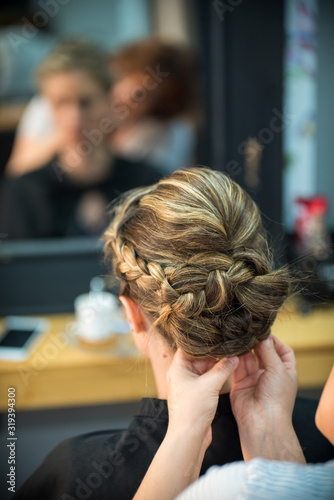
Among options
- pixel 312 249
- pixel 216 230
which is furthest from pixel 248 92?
pixel 216 230

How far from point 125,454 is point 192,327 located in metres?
0.28

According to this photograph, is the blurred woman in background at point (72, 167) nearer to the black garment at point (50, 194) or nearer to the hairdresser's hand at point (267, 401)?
the black garment at point (50, 194)

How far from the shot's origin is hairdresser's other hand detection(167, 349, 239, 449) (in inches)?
25.5

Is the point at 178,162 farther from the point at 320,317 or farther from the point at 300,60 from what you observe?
the point at 320,317

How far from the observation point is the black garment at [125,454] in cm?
78

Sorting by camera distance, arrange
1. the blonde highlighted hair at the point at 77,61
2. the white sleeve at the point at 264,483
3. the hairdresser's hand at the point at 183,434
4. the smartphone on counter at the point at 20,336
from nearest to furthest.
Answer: the white sleeve at the point at 264,483
the hairdresser's hand at the point at 183,434
the smartphone on counter at the point at 20,336
the blonde highlighted hair at the point at 77,61

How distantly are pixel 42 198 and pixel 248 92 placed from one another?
87 cm

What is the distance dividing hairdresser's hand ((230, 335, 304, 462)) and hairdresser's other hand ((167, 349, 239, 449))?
75 mm

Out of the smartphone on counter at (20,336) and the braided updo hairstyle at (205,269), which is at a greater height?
the braided updo hairstyle at (205,269)

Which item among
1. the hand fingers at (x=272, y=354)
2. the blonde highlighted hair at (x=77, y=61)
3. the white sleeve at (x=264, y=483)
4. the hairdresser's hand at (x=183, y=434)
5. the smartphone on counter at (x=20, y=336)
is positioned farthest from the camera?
the blonde highlighted hair at (x=77, y=61)

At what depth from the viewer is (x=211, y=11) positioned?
165cm

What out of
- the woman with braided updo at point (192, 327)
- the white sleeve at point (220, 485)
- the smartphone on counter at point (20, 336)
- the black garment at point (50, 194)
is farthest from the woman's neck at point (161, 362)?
the black garment at point (50, 194)

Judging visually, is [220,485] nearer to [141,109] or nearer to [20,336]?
[20,336]

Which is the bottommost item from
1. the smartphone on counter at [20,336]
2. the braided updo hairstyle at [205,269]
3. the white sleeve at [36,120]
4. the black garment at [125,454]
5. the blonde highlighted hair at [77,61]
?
the smartphone on counter at [20,336]
